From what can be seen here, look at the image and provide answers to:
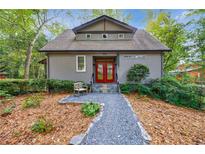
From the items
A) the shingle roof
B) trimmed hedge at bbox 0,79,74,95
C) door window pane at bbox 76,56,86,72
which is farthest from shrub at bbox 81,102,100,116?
the shingle roof

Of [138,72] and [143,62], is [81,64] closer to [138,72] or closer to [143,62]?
[138,72]

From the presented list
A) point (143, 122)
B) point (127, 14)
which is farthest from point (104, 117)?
point (127, 14)

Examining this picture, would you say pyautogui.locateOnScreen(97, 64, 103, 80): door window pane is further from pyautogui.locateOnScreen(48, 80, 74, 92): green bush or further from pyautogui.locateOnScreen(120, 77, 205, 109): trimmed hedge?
pyautogui.locateOnScreen(48, 80, 74, 92): green bush

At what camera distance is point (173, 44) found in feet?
44.1

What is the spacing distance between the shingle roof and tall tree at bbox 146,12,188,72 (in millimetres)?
3449

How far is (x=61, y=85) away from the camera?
8.93 m

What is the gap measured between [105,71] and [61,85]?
3133mm

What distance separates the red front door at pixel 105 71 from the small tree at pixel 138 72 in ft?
5.14

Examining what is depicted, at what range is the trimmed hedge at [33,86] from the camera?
8.99 metres

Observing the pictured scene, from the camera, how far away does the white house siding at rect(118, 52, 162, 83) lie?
31.5ft

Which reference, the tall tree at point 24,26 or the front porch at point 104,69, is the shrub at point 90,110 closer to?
the front porch at point 104,69

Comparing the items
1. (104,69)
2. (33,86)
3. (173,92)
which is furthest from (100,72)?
(173,92)

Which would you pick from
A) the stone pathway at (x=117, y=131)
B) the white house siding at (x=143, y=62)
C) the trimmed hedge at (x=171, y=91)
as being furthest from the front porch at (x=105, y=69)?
the stone pathway at (x=117, y=131)
